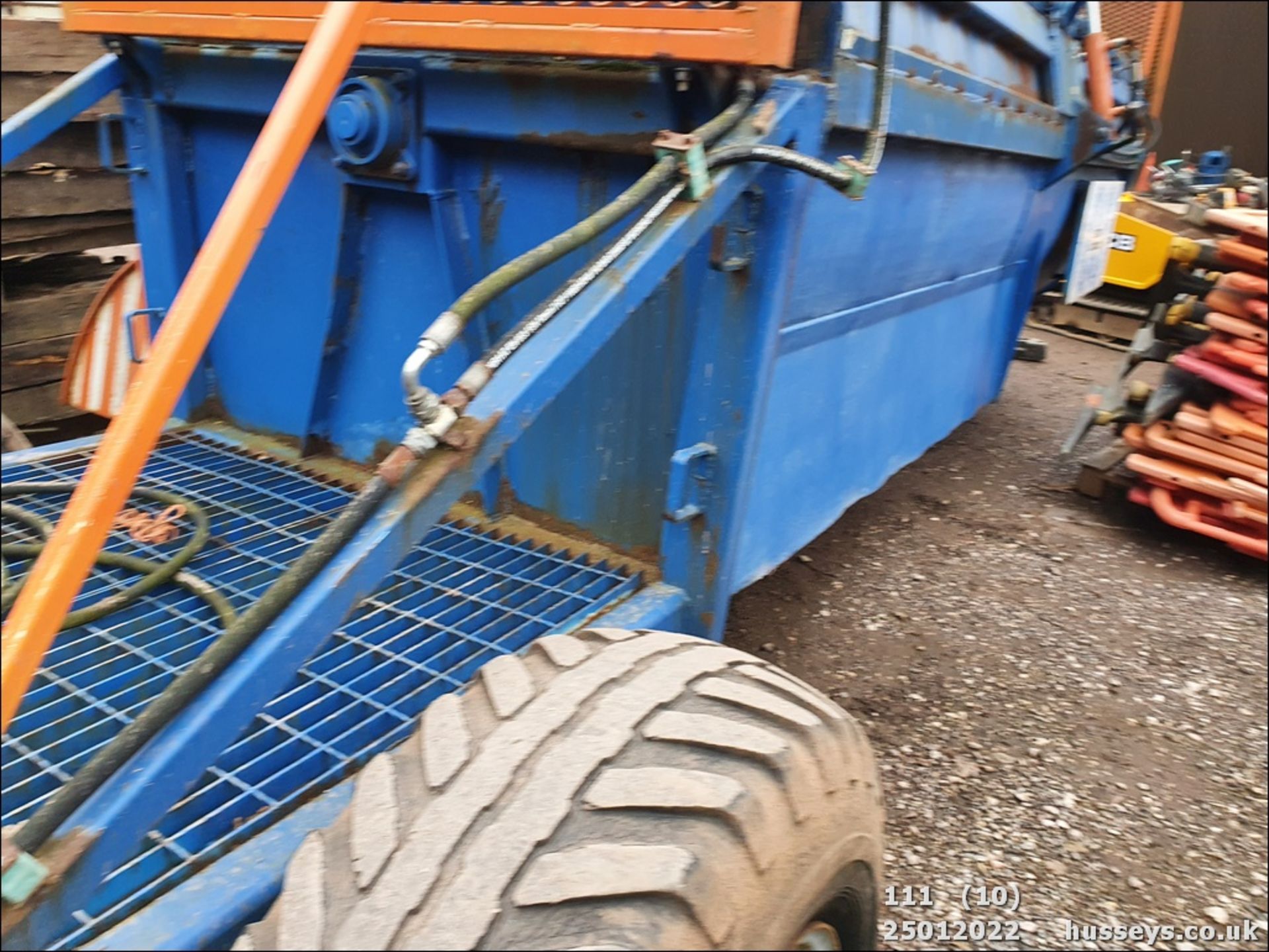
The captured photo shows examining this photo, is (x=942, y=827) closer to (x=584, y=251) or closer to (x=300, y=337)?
(x=584, y=251)

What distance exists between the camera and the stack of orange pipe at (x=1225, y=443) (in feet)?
12.1

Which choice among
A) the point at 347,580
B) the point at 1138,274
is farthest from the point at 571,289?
the point at 1138,274

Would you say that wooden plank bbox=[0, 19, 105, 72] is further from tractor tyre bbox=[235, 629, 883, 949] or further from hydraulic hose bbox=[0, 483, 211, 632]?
tractor tyre bbox=[235, 629, 883, 949]

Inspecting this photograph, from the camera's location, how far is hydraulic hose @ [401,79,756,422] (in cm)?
116

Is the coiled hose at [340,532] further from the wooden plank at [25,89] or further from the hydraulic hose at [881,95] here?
the wooden plank at [25,89]

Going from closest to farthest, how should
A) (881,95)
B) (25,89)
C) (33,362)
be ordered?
1. (881,95)
2. (25,89)
3. (33,362)

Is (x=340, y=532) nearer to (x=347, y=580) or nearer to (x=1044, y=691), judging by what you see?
(x=347, y=580)

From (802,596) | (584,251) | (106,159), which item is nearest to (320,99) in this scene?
(584,251)

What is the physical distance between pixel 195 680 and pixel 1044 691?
2.54m

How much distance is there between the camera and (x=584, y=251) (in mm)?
2066

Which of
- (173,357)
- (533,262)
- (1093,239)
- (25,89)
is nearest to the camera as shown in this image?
(173,357)

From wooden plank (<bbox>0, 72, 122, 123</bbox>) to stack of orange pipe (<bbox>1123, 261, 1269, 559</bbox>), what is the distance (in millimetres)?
4447

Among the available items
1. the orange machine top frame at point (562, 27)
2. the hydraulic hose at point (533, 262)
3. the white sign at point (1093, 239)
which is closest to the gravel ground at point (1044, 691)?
the white sign at point (1093, 239)

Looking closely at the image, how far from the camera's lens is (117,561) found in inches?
76.6
